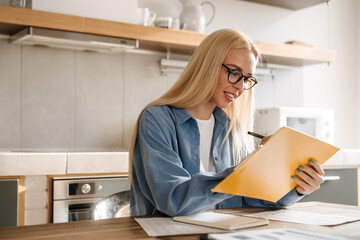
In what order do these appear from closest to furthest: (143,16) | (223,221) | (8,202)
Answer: (223,221), (8,202), (143,16)

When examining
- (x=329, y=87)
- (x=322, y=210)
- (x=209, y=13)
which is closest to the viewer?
(x=322, y=210)

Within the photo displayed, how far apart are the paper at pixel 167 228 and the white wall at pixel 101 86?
1.93 m

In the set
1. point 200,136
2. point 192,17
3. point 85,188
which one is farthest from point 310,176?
point 192,17

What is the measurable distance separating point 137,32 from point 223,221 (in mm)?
1884

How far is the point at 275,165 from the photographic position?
1138 millimetres

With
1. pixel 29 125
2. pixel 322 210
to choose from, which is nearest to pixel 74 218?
pixel 29 125

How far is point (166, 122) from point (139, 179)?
0.20 m

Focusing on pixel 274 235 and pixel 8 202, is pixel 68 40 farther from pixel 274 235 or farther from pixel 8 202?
pixel 274 235

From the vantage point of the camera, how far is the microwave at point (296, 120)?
3219 millimetres

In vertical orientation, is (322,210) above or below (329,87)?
below

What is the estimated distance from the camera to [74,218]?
2.32 metres

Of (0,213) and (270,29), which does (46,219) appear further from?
(270,29)

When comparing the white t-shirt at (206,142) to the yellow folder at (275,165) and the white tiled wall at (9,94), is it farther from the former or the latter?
the white tiled wall at (9,94)

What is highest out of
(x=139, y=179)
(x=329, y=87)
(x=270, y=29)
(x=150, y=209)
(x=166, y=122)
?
(x=270, y=29)
